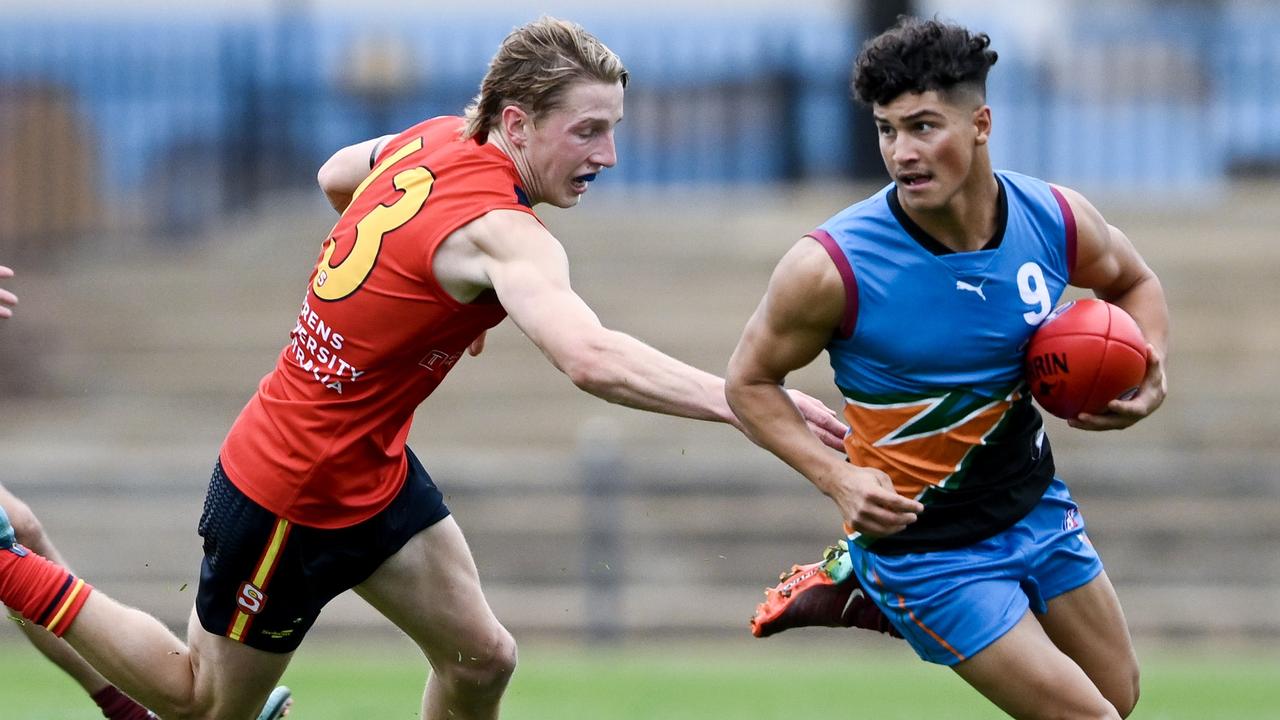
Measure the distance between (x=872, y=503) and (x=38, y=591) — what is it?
101 inches

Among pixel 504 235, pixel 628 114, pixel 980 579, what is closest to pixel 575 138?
pixel 504 235

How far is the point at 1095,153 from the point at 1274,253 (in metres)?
2.29

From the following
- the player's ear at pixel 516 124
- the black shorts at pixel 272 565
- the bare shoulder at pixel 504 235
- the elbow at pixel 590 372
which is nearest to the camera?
the elbow at pixel 590 372

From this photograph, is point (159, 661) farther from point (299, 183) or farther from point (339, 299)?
point (299, 183)

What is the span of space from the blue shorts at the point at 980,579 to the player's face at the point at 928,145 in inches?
39.5

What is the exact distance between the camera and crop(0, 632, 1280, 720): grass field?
941 centimetres

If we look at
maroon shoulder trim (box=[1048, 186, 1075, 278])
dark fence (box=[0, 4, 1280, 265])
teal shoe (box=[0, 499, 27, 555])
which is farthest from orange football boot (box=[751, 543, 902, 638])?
dark fence (box=[0, 4, 1280, 265])

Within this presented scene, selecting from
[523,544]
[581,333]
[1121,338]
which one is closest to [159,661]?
[581,333]

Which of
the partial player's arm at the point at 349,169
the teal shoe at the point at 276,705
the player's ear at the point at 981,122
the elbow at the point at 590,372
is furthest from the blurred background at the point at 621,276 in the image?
the elbow at the point at 590,372

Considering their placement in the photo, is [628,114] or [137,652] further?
[628,114]

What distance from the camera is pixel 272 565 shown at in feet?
18.9

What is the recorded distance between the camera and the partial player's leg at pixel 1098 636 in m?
5.64

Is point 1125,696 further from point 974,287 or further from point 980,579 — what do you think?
point 974,287

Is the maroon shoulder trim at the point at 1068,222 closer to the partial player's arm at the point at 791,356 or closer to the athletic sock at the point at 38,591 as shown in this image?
the partial player's arm at the point at 791,356
